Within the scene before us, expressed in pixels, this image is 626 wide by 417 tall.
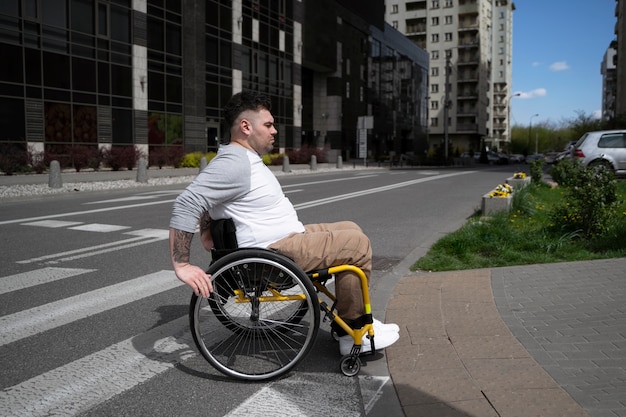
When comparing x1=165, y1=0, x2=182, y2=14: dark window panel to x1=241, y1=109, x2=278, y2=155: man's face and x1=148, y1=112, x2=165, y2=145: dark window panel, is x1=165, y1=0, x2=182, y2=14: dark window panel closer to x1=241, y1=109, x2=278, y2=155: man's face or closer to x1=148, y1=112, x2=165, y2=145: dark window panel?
x1=148, y1=112, x2=165, y2=145: dark window panel

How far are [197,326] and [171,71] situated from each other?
33.0 metres

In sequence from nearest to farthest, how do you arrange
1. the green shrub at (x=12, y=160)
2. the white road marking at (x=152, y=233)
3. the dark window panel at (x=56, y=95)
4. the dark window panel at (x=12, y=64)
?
the white road marking at (x=152, y=233), the green shrub at (x=12, y=160), the dark window panel at (x=12, y=64), the dark window panel at (x=56, y=95)

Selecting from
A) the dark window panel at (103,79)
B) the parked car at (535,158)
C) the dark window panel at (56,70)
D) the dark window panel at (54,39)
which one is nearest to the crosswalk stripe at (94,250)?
the parked car at (535,158)

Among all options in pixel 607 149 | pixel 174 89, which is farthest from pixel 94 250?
pixel 174 89

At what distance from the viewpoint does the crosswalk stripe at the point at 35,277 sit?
18.6 ft

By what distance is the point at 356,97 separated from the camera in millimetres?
63250

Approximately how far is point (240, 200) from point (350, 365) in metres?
1.17

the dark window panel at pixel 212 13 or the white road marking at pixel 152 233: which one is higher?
the dark window panel at pixel 212 13

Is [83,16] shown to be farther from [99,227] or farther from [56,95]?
[99,227]

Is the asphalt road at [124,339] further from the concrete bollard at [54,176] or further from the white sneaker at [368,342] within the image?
the concrete bollard at [54,176]

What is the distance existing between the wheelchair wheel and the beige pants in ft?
0.53

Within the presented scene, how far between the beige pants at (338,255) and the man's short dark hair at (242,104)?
2.70ft

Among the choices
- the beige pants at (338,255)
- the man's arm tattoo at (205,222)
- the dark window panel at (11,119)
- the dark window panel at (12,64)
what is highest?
the dark window panel at (12,64)

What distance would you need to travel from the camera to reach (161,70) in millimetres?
33531
